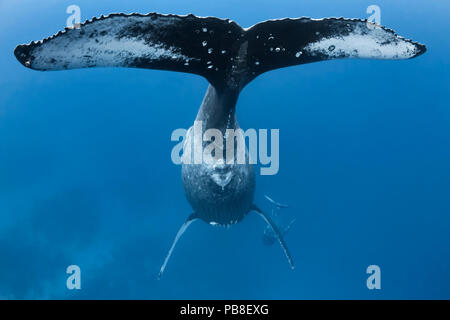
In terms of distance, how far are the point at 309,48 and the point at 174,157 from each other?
35.1 ft

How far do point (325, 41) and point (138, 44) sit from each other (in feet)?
5.77

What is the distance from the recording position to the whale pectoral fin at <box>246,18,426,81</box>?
11.6 ft

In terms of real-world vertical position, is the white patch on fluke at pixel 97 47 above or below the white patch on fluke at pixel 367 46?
below

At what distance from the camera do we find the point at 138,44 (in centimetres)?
316

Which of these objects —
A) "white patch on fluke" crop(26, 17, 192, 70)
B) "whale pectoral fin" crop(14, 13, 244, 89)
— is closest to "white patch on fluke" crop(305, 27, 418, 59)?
"whale pectoral fin" crop(14, 13, 244, 89)

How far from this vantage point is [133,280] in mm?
12281

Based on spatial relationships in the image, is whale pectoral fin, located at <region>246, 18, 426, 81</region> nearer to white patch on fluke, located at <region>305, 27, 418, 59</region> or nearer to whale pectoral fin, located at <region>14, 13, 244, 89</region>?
white patch on fluke, located at <region>305, 27, 418, 59</region>

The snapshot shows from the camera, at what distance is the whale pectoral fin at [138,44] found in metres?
2.84

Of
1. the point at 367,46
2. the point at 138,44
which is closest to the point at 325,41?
the point at 367,46

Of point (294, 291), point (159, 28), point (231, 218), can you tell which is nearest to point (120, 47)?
point (159, 28)

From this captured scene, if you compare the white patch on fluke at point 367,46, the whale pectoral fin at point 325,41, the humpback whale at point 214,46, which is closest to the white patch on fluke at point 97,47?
the humpback whale at point 214,46

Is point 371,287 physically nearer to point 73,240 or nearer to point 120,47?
point 73,240

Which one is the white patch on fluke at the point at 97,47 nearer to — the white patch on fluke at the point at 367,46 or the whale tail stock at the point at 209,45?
the whale tail stock at the point at 209,45

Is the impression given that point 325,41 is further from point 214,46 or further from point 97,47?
point 97,47
